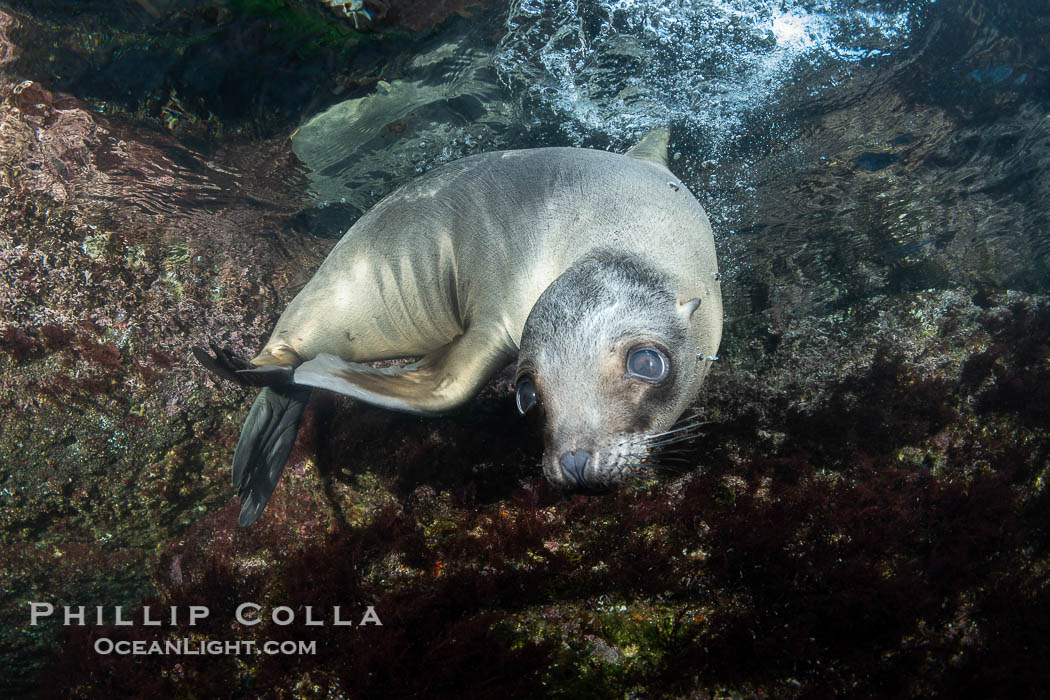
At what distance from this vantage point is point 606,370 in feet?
6.81

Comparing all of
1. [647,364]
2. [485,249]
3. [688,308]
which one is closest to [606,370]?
[647,364]

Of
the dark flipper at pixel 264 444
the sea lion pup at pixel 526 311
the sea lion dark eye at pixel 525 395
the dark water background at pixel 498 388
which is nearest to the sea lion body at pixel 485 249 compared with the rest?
the sea lion pup at pixel 526 311

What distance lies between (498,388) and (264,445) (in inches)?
66.2

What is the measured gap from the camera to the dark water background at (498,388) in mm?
2768

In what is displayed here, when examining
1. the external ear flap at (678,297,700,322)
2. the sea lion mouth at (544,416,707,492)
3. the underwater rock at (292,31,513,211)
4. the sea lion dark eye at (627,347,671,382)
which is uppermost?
the underwater rock at (292,31,513,211)

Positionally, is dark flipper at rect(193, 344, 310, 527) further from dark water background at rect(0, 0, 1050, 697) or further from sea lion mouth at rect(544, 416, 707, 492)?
sea lion mouth at rect(544, 416, 707, 492)

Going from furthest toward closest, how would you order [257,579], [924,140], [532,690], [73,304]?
1. [924,140]
2. [73,304]
3. [257,579]
4. [532,690]

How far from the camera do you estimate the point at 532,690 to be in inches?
106

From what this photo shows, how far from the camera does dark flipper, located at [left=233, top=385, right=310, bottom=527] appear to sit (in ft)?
10.6

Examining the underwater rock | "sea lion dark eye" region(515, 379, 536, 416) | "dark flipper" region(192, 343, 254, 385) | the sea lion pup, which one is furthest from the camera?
the underwater rock

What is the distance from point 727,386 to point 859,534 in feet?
4.14

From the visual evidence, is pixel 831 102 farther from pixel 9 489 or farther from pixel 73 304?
pixel 9 489

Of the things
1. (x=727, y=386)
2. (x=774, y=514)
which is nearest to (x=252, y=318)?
(x=727, y=386)

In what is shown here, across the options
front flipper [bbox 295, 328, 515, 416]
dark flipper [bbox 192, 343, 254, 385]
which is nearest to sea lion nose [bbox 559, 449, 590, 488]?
front flipper [bbox 295, 328, 515, 416]
